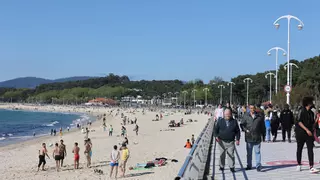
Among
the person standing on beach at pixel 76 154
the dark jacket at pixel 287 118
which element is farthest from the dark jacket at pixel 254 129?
the person standing on beach at pixel 76 154

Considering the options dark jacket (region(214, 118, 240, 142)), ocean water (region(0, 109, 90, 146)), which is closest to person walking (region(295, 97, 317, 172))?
dark jacket (region(214, 118, 240, 142))

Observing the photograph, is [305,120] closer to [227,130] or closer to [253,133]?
[253,133]

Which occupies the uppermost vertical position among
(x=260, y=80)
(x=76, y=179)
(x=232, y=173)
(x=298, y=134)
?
(x=260, y=80)

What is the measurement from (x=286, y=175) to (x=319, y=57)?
5759 centimetres

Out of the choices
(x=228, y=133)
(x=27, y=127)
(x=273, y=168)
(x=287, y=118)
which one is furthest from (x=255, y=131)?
(x=27, y=127)

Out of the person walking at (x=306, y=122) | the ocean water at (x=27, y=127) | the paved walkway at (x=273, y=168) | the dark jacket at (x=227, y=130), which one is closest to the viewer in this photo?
the person walking at (x=306, y=122)

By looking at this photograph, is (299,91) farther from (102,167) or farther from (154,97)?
(154,97)

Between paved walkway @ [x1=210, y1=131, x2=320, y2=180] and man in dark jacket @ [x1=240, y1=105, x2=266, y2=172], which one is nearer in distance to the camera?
paved walkway @ [x1=210, y1=131, x2=320, y2=180]

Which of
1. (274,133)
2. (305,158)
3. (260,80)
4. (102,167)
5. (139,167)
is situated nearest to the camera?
(305,158)

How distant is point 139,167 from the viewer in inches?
646

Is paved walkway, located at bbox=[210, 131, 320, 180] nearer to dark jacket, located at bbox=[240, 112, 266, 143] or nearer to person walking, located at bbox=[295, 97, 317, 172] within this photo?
person walking, located at bbox=[295, 97, 317, 172]

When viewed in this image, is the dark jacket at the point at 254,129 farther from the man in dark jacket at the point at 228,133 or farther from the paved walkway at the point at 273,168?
the paved walkway at the point at 273,168

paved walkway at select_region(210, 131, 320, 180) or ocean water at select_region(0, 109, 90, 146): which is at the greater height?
paved walkway at select_region(210, 131, 320, 180)

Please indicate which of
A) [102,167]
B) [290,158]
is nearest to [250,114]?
[290,158]
